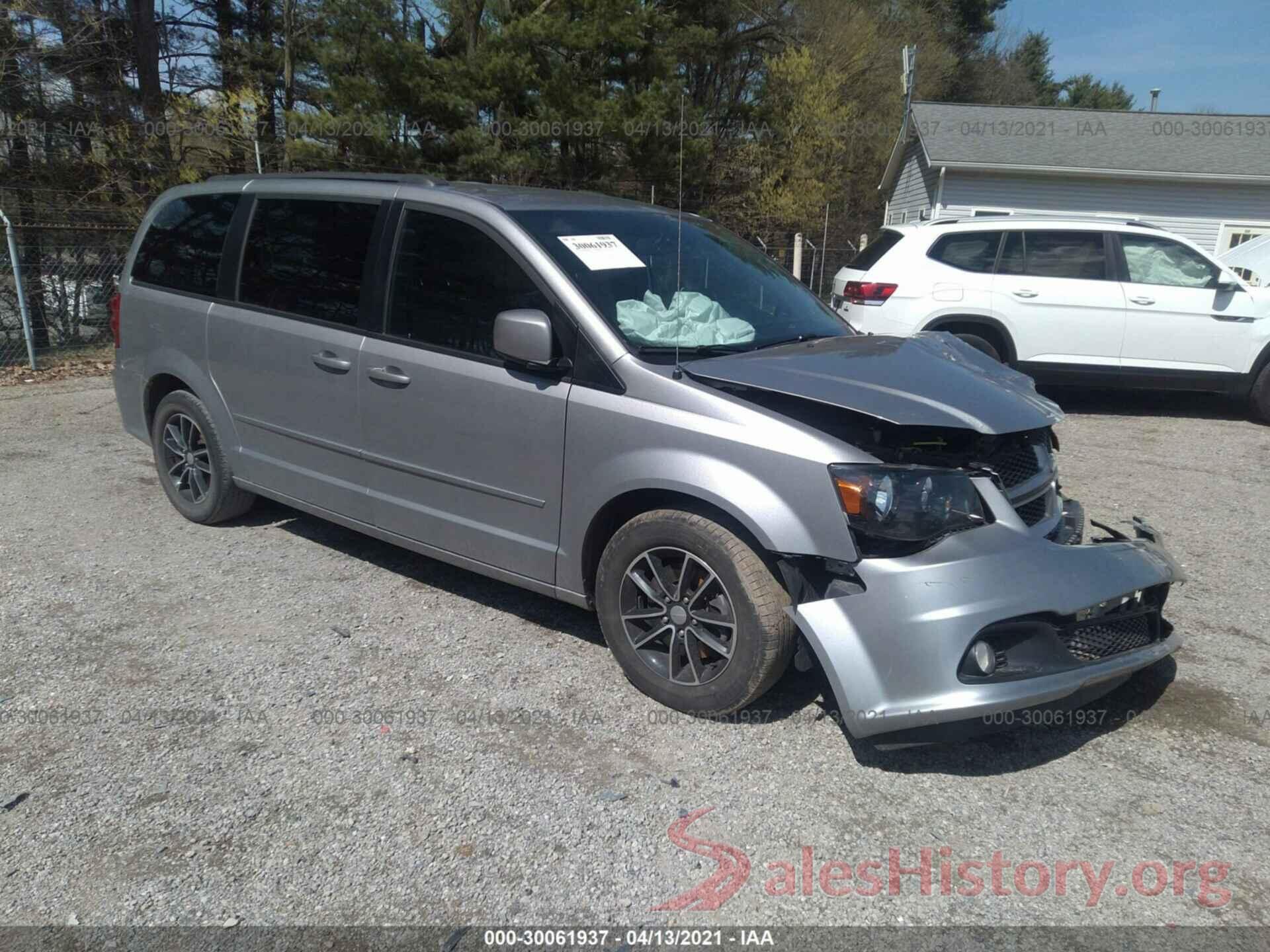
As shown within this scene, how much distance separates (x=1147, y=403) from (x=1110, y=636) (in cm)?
781

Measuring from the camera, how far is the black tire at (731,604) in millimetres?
3215

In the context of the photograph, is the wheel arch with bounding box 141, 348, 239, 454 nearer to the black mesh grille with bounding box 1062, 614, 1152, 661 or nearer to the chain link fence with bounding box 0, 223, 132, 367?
the black mesh grille with bounding box 1062, 614, 1152, 661

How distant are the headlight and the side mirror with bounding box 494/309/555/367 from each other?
3.89 ft

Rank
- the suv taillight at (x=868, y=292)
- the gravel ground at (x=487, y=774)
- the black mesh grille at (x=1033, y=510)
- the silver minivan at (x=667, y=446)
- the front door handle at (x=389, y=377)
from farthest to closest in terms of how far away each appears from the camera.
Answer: the suv taillight at (x=868, y=292) < the front door handle at (x=389, y=377) < the black mesh grille at (x=1033, y=510) < the silver minivan at (x=667, y=446) < the gravel ground at (x=487, y=774)

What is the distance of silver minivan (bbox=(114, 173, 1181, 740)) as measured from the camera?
3023mm

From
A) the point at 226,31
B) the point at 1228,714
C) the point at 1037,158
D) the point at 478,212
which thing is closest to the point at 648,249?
the point at 478,212

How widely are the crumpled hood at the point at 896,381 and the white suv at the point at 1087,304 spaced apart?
5.05 meters

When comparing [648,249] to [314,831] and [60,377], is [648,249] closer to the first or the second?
[314,831]

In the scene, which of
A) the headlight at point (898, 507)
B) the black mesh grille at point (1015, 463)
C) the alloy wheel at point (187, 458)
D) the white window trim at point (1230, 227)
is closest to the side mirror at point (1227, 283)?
the black mesh grille at point (1015, 463)

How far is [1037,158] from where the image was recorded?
20.4 m

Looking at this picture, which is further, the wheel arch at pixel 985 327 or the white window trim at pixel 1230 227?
the white window trim at pixel 1230 227

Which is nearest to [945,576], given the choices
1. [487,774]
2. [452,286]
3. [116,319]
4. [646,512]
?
[646,512]

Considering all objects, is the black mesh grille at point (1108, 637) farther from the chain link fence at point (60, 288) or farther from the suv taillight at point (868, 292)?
the chain link fence at point (60, 288)

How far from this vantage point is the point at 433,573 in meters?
4.92
